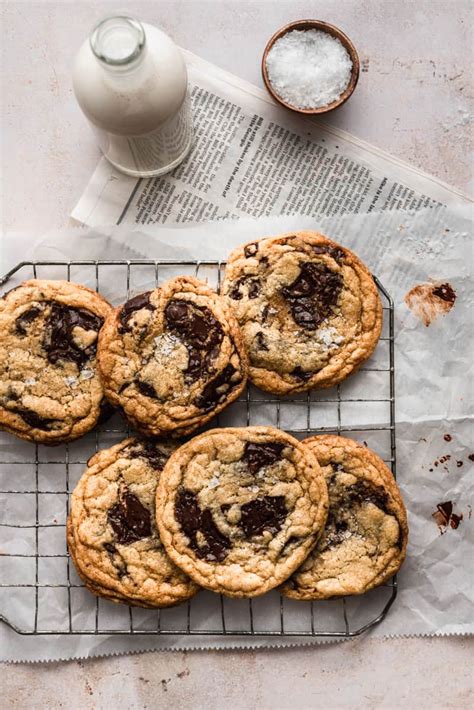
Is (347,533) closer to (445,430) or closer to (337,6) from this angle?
(445,430)

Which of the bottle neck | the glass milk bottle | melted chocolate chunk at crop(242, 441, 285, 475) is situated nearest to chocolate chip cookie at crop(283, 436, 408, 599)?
melted chocolate chunk at crop(242, 441, 285, 475)

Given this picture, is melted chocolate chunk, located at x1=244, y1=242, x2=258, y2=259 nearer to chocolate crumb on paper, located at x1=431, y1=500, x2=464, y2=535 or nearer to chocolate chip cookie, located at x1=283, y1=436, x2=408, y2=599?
chocolate chip cookie, located at x1=283, y1=436, x2=408, y2=599

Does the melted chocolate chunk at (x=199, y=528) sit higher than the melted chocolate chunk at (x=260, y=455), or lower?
lower

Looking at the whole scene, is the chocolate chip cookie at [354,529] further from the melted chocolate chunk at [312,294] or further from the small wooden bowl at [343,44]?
the small wooden bowl at [343,44]

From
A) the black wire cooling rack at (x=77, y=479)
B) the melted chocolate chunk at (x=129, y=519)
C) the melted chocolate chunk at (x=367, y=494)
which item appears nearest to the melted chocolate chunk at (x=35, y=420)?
the black wire cooling rack at (x=77, y=479)

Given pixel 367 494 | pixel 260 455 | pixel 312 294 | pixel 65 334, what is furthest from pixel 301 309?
pixel 65 334

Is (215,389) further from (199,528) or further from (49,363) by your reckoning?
(49,363)
